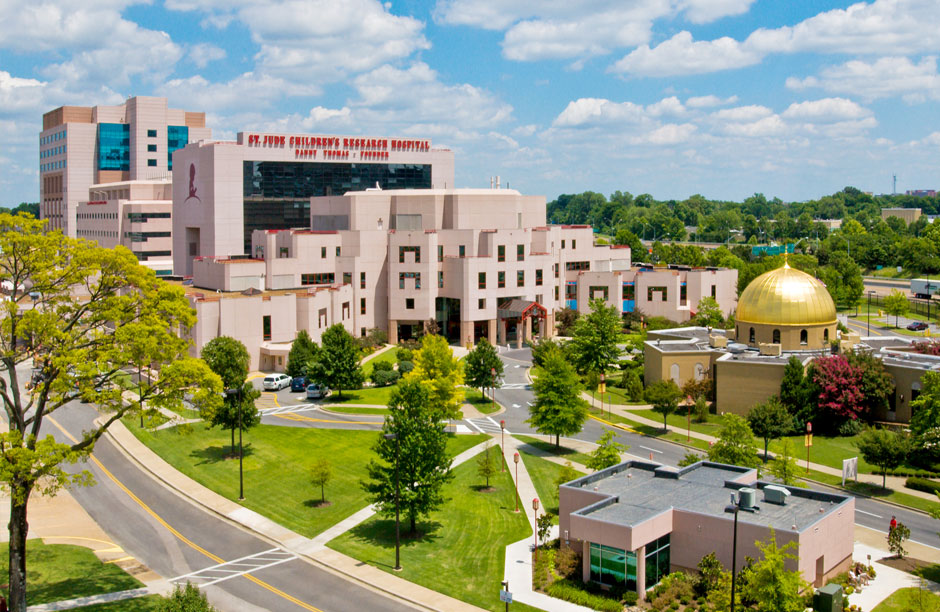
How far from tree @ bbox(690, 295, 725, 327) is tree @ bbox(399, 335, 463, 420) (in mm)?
42514

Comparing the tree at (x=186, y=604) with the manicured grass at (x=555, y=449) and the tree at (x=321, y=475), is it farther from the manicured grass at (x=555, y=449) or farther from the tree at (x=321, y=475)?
the manicured grass at (x=555, y=449)

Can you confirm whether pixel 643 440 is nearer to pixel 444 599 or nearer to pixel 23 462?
pixel 444 599

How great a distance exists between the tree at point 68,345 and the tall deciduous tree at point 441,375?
29.5m

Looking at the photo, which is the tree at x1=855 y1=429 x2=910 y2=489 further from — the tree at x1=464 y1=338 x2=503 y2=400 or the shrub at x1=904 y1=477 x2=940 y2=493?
the tree at x1=464 y1=338 x2=503 y2=400

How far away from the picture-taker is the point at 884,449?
5750 cm

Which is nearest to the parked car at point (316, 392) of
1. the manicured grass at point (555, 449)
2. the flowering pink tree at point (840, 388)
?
the manicured grass at point (555, 449)

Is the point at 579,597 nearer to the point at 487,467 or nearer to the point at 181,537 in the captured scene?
the point at 487,467

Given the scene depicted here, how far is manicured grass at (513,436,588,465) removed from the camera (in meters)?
65.8

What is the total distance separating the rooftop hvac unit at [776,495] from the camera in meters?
46.0

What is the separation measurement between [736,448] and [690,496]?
9.33 m

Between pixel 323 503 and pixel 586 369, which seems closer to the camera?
pixel 323 503

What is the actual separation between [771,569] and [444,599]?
14.3 m

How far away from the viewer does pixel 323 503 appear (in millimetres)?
56250

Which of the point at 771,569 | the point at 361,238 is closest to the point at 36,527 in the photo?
the point at 771,569
